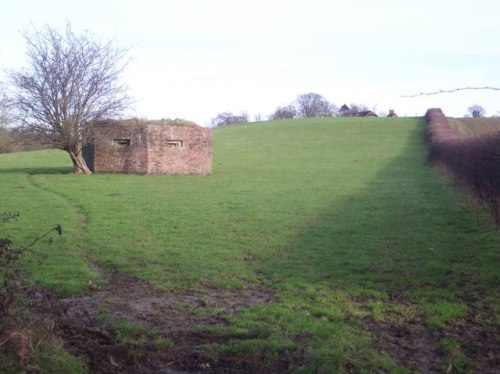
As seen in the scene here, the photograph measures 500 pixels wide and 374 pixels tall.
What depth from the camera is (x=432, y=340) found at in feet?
18.0

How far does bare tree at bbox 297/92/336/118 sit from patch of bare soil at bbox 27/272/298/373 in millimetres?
101221

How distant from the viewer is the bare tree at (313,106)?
352 feet

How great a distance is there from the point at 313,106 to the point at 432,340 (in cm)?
10363

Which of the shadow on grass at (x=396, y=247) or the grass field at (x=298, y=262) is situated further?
the shadow on grass at (x=396, y=247)

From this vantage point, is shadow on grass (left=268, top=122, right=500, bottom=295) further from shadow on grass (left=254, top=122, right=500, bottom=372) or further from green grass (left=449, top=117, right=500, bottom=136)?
green grass (left=449, top=117, right=500, bottom=136)

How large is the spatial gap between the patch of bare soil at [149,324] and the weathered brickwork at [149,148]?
20966 millimetres

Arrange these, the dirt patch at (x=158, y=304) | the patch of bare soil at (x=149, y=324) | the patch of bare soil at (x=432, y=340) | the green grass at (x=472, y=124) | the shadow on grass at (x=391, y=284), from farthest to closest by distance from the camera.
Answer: the green grass at (x=472, y=124)
the dirt patch at (x=158, y=304)
the shadow on grass at (x=391, y=284)
the patch of bare soil at (x=432, y=340)
the patch of bare soil at (x=149, y=324)

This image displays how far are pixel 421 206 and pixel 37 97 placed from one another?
19.3 meters

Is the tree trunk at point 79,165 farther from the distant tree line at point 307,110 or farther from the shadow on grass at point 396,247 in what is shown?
the distant tree line at point 307,110

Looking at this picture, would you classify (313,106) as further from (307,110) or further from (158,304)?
(158,304)

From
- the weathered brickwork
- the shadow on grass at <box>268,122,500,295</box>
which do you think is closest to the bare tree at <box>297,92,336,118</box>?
the weathered brickwork

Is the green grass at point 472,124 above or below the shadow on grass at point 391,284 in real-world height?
above

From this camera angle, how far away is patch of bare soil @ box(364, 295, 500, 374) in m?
4.88

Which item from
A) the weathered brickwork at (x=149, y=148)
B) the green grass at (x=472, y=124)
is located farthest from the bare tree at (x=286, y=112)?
the weathered brickwork at (x=149, y=148)
